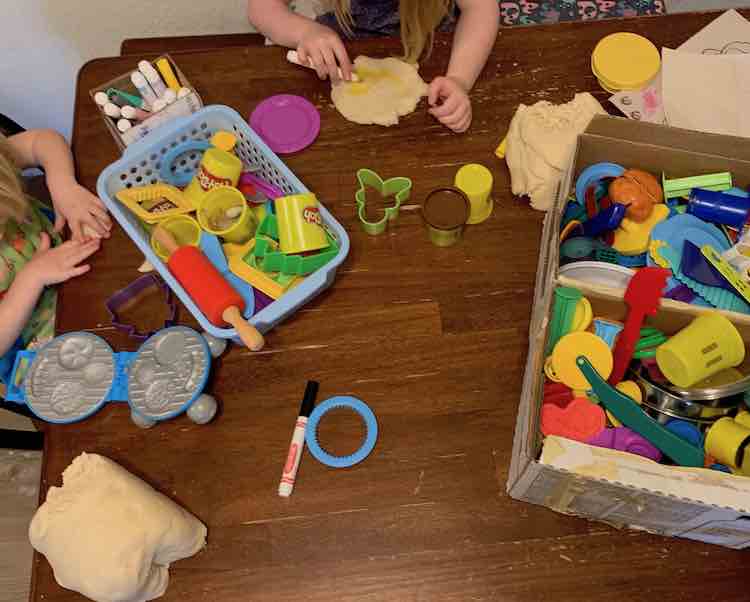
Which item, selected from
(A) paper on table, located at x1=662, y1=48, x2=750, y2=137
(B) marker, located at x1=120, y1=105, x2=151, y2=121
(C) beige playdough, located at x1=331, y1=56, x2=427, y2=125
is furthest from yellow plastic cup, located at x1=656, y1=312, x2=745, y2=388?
(B) marker, located at x1=120, y1=105, x2=151, y2=121

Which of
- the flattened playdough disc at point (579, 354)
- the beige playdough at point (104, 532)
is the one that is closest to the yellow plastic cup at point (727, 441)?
the flattened playdough disc at point (579, 354)

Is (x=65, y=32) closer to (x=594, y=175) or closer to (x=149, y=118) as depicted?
(x=149, y=118)

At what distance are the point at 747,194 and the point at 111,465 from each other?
78cm

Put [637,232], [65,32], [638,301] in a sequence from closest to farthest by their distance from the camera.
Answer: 1. [638,301]
2. [637,232]
3. [65,32]

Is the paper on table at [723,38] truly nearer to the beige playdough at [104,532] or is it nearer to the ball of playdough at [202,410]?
the ball of playdough at [202,410]

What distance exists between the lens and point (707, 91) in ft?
2.86

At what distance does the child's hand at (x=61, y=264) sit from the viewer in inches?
31.4

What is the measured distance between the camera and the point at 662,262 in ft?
2.36

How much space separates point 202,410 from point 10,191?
447mm

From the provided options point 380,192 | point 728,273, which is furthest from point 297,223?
point 728,273

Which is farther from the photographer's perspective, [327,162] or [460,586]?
[327,162]

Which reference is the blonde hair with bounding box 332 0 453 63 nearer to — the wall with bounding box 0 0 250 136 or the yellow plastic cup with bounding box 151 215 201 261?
the yellow plastic cup with bounding box 151 215 201 261

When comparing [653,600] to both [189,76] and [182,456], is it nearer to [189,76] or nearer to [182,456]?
[182,456]

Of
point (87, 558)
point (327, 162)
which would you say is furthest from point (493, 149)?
point (87, 558)
